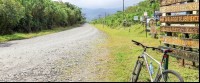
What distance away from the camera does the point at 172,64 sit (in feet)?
21.3

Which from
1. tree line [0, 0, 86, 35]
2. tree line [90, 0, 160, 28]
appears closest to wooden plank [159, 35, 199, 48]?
tree line [0, 0, 86, 35]

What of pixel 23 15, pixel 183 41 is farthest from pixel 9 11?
pixel 183 41

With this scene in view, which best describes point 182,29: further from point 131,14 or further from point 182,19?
point 131,14

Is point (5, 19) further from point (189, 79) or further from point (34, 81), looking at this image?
point (189, 79)

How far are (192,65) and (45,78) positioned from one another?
5391 mm

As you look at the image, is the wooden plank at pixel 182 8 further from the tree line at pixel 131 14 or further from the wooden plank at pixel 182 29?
the tree line at pixel 131 14

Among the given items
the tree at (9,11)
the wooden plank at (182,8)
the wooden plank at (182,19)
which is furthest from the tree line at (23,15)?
the wooden plank at (182,19)

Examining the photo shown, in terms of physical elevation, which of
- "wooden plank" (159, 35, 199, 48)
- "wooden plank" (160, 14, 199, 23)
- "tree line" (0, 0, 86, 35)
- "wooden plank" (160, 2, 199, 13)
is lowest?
"wooden plank" (159, 35, 199, 48)

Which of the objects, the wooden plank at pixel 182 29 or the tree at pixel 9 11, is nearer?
the wooden plank at pixel 182 29

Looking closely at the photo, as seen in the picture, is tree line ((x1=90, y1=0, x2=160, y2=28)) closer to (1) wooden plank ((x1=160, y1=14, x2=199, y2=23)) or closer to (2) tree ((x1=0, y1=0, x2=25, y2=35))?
(2) tree ((x1=0, y1=0, x2=25, y2=35))

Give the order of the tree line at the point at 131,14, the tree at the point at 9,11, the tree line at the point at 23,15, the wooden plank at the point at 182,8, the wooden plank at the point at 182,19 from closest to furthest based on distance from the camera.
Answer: the wooden plank at the point at 182,19
the wooden plank at the point at 182,8
the tree at the point at 9,11
the tree line at the point at 23,15
the tree line at the point at 131,14

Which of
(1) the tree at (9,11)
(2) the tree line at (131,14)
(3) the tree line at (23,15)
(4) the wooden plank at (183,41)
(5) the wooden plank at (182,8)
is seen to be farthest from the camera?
(2) the tree line at (131,14)

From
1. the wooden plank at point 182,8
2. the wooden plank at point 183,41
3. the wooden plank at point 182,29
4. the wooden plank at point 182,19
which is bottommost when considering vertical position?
the wooden plank at point 183,41

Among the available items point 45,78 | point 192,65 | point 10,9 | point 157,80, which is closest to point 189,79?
point 192,65
